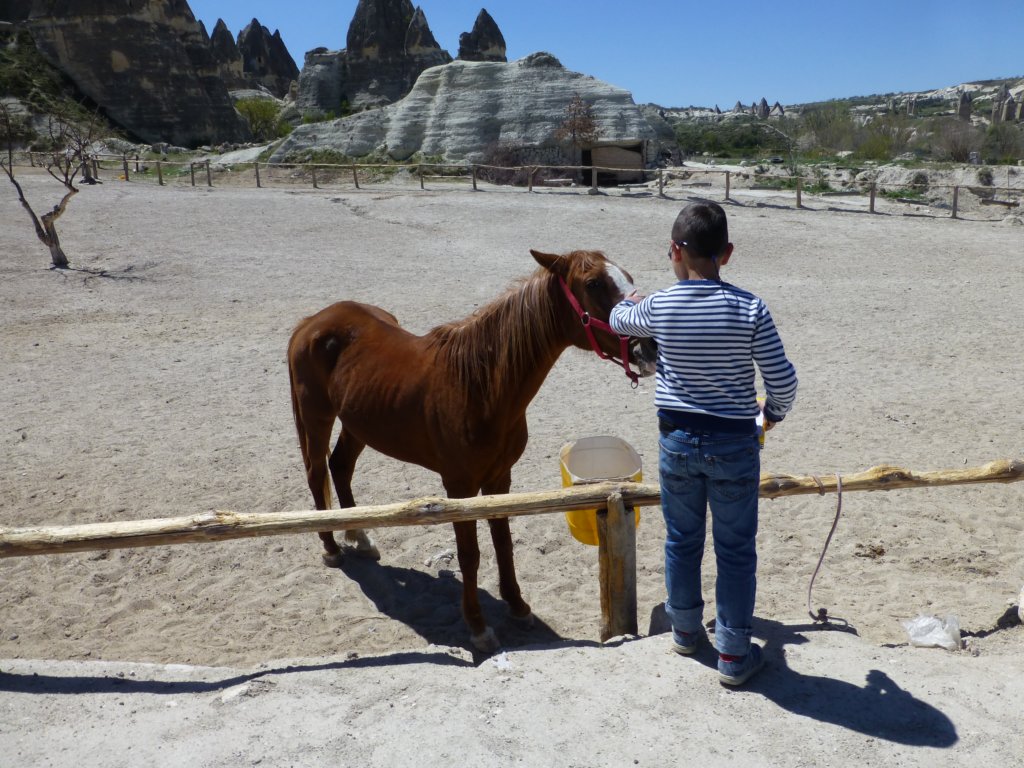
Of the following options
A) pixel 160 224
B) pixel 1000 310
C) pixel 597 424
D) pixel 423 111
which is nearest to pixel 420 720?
pixel 597 424

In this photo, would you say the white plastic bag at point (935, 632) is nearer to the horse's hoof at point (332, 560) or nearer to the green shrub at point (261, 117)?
the horse's hoof at point (332, 560)

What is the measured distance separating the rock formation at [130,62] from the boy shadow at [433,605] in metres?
51.7

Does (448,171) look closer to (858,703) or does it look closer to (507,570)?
(507,570)

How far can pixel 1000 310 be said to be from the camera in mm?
9961

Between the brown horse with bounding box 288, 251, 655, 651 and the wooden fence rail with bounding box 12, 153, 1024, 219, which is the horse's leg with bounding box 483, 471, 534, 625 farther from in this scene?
the wooden fence rail with bounding box 12, 153, 1024, 219

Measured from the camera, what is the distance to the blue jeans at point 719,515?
2529 millimetres

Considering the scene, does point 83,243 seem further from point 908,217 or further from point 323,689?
point 908,217

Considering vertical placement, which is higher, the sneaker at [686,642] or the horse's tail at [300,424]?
the horse's tail at [300,424]

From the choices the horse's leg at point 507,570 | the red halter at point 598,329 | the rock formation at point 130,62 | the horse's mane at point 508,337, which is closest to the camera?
the red halter at point 598,329

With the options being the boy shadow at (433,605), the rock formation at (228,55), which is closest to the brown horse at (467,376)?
the boy shadow at (433,605)

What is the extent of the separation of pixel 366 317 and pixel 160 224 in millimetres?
14673

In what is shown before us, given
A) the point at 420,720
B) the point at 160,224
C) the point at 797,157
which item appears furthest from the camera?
the point at 797,157

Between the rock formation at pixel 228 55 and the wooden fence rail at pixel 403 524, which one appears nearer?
the wooden fence rail at pixel 403 524

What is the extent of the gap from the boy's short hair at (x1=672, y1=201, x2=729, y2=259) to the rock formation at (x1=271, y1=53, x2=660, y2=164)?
1075 inches
